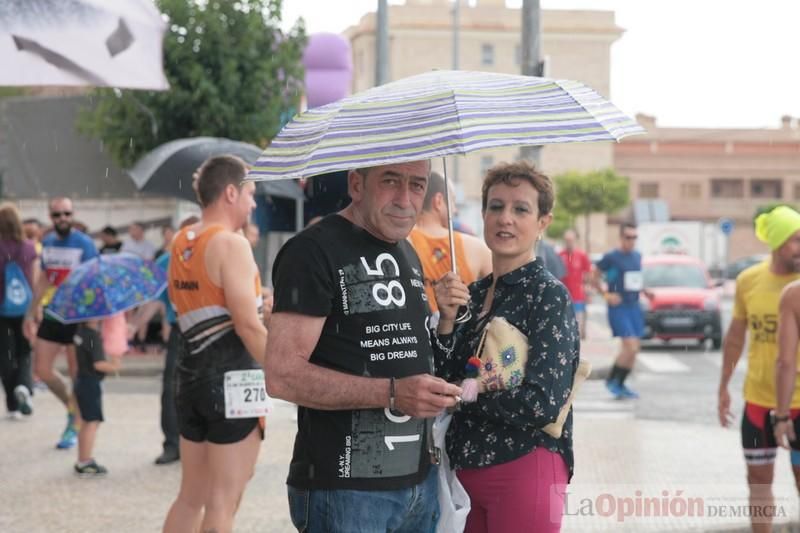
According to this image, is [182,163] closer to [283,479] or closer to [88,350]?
[88,350]

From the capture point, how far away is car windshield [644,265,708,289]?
21.8 metres

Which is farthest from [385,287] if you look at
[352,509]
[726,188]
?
[726,188]

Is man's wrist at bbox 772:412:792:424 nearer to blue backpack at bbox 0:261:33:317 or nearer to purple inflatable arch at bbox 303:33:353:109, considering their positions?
blue backpack at bbox 0:261:33:317

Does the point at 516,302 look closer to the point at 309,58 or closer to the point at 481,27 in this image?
the point at 309,58

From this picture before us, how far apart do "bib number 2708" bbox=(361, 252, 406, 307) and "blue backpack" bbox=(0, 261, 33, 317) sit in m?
8.38

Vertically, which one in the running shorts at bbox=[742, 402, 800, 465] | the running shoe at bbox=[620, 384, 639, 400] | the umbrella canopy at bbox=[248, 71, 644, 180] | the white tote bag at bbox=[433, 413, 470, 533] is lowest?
the running shoe at bbox=[620, 384, 639, 400]

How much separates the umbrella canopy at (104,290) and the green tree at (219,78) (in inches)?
507

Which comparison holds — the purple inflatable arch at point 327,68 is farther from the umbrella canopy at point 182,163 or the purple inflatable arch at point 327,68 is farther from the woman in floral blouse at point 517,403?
the woman in floral blouse at point 517,403

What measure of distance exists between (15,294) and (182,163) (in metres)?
2.94

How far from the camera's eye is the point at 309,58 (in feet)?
51.6

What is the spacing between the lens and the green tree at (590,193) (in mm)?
65994

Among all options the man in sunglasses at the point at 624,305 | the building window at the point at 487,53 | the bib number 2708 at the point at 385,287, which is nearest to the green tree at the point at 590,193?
the building window at the point at 487,53

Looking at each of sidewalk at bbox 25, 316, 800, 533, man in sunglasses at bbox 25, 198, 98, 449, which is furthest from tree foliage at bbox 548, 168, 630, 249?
man in sunglasses at bbox 25, 198, 98, 449

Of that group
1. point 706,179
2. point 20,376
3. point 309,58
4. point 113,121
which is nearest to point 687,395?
point 309,58
